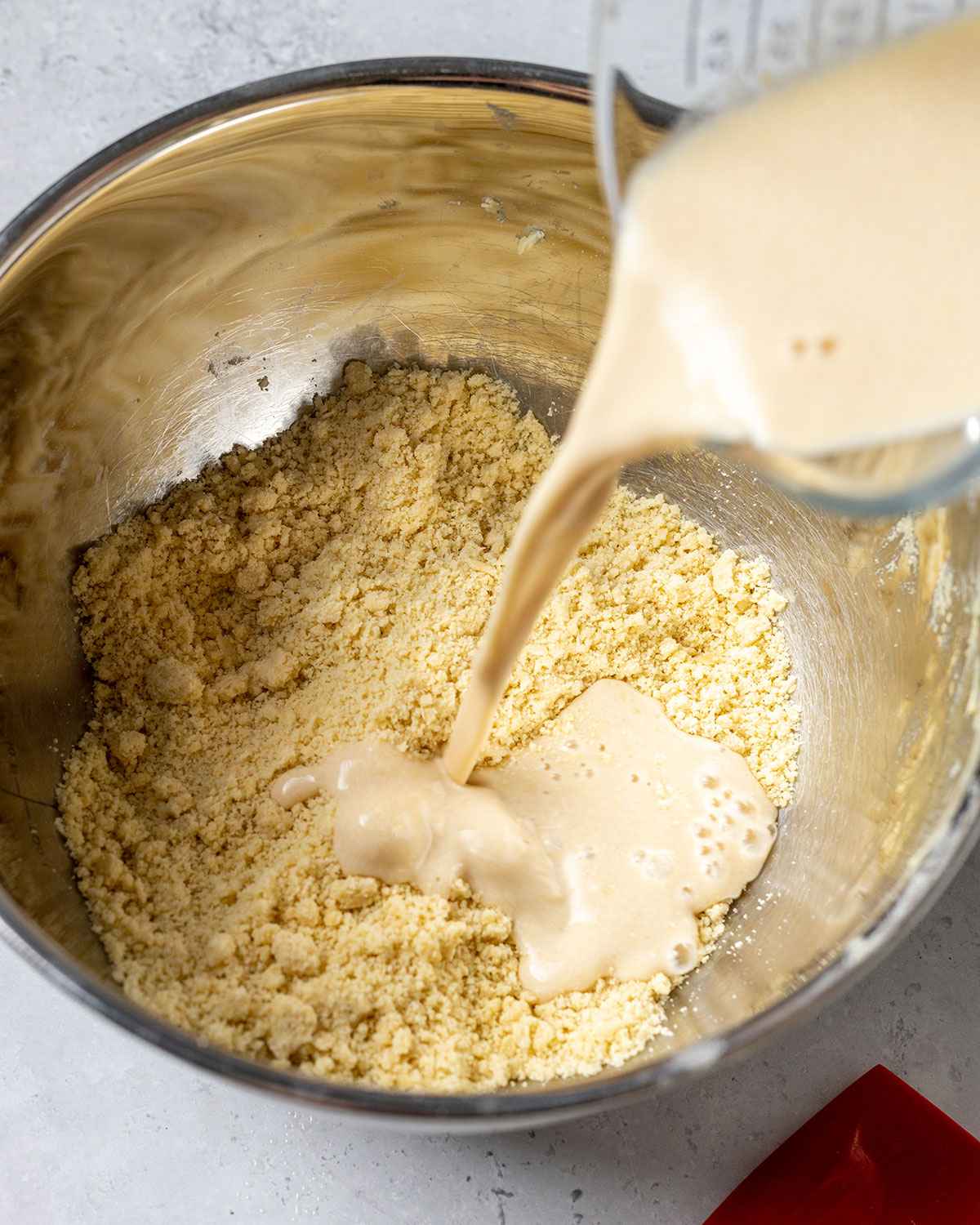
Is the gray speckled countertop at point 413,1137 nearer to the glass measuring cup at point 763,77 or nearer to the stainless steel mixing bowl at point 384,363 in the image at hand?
the stainless steel mixing bowl at point 384,363

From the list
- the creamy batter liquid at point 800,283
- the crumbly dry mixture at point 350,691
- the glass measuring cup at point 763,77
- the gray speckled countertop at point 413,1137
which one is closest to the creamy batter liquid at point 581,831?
the crumbly dry mixture at point 350,691

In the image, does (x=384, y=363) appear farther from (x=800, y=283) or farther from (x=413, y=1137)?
(x=413, y=1137)

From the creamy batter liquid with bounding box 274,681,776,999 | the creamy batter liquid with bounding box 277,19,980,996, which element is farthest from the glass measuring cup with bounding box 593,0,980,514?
the creamy batter liquid with bounding box 274,681,776,999

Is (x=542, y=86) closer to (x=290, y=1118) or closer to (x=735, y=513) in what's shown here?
(x=735, y=513)

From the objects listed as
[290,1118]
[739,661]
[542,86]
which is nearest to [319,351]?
[542,86]

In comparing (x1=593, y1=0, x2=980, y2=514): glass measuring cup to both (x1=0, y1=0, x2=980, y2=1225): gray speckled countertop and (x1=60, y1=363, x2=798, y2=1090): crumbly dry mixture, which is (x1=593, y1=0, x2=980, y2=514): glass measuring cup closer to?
(x1=60, y1=363, x2=798, y2=1090): crumbly dry mixture
